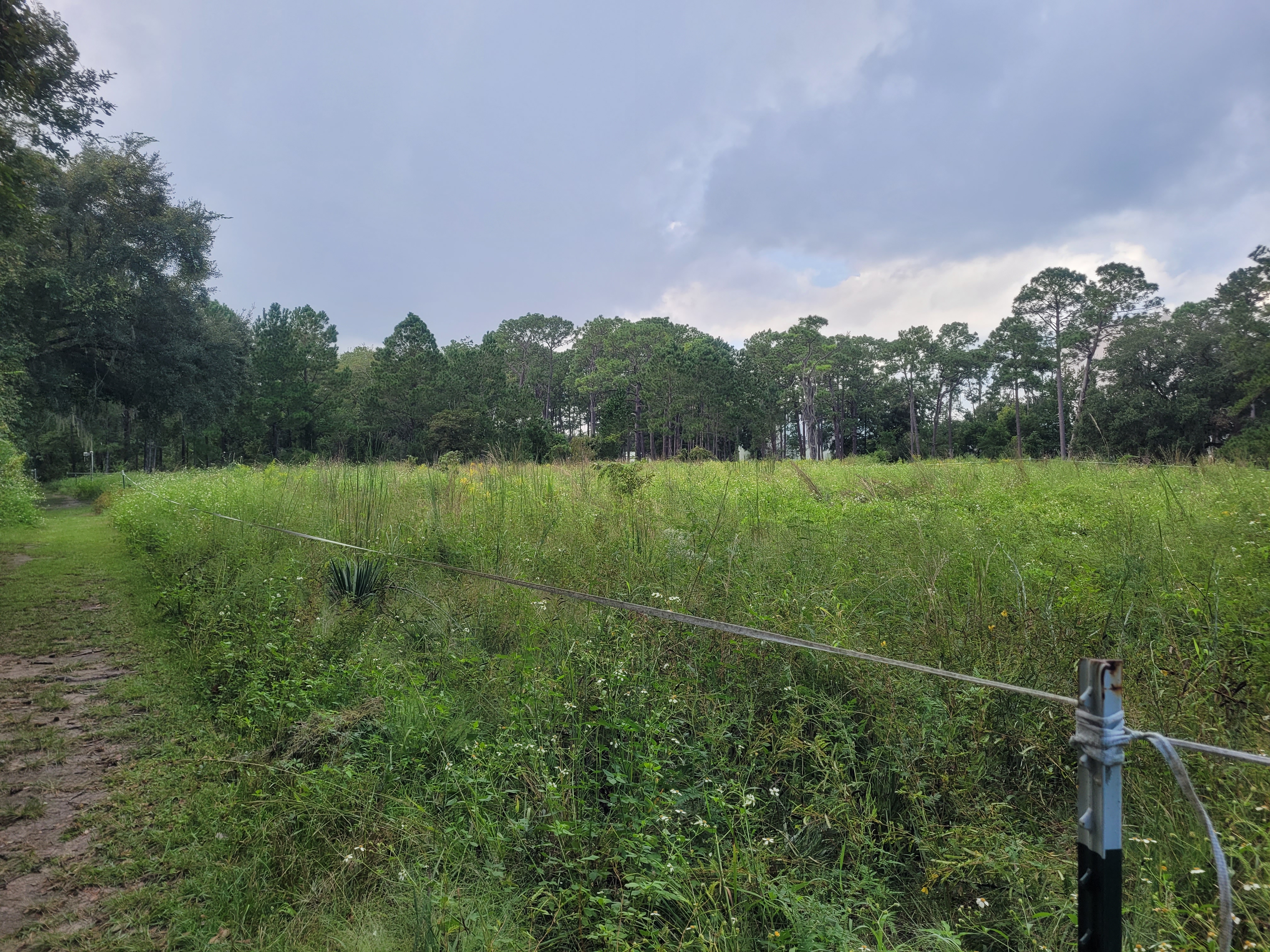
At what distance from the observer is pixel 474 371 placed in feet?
131

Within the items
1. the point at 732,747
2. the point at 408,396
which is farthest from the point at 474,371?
the point at 732,747

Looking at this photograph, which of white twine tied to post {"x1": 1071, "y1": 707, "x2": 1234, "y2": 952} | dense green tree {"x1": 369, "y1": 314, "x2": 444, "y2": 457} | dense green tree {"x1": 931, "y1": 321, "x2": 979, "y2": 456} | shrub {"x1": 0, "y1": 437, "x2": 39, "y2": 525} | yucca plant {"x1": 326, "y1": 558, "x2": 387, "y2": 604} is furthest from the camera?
dense green tree {"x1": 931, "y1": 321, "x2": 979, "y2": 456}

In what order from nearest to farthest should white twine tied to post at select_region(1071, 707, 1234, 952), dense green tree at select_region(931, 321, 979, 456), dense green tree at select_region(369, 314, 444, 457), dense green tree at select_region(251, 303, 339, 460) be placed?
white twine tied to post at select_region(1071, 707, 1234, 952), dense green tree at select_region(369, 314, 444, 457), dense green tree at select_region(251, 303, 339, 460), dense green tree at select_region(931, 321, 979, 456)

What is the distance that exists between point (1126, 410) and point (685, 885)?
124 feet

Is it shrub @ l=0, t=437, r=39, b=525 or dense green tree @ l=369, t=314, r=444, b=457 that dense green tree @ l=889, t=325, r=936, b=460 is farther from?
shrub @ l=0, t=437, r=39, b=525

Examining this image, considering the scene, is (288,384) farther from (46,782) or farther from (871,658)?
(871,658)

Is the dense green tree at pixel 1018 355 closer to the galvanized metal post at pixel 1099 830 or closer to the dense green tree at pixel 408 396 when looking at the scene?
the dense green tree at pixel 408 396

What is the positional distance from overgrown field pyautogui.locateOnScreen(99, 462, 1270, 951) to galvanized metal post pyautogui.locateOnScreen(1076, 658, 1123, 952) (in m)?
0.70

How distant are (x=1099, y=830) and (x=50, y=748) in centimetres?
470

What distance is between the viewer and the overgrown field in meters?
1.88

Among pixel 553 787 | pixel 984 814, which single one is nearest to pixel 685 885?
pixel 553 787

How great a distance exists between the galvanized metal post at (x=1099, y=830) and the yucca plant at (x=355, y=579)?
15.5ft

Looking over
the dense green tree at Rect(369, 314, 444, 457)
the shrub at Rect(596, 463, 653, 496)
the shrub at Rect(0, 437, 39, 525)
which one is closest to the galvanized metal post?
the shrub at Rect(596, 463, 653, 496)

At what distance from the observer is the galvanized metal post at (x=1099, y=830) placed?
1.04 meters
